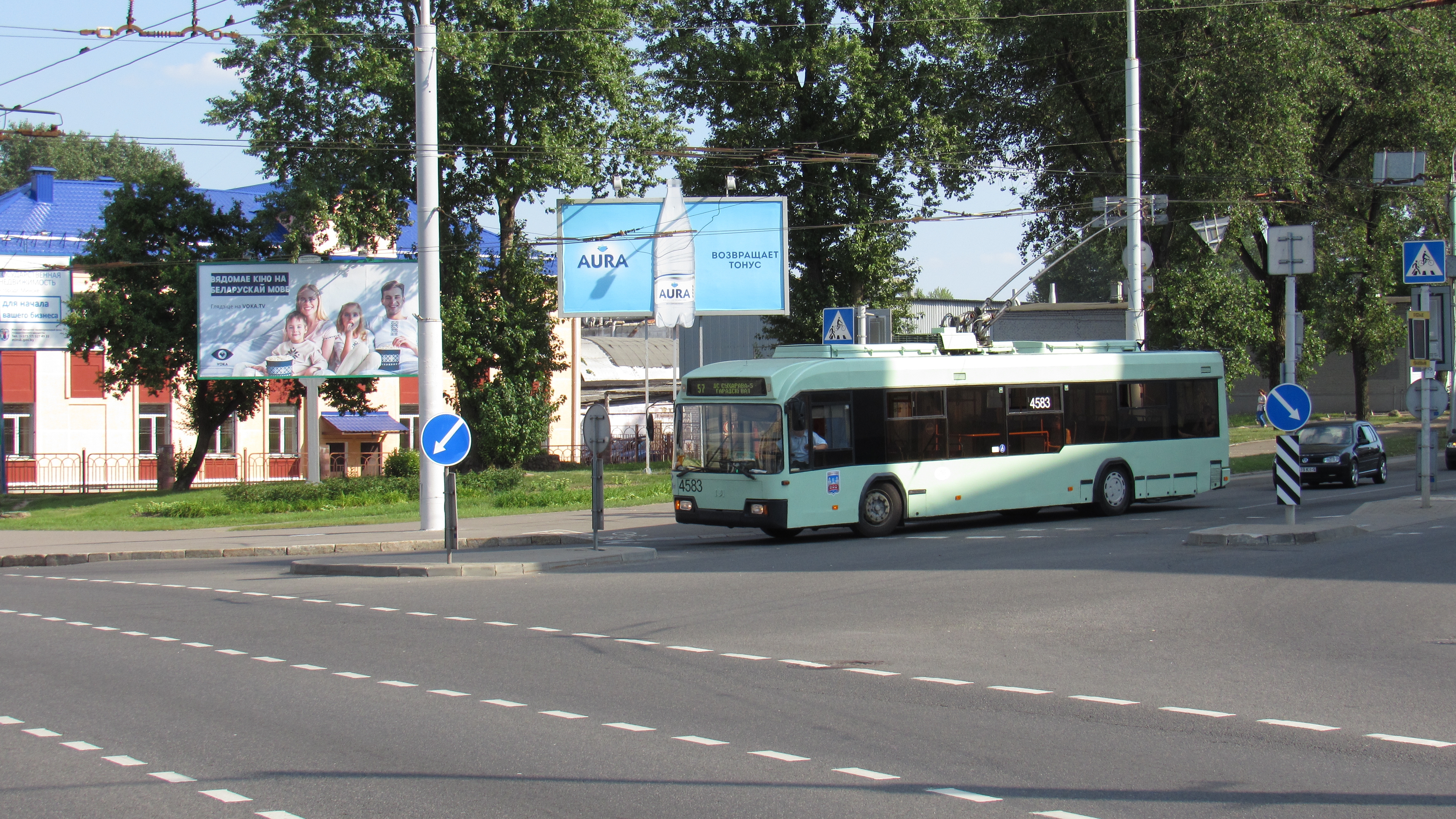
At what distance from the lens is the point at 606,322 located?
264 feet

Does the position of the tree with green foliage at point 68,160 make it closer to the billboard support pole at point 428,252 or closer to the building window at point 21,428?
the building window at point 21,428

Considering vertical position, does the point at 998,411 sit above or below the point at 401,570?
above

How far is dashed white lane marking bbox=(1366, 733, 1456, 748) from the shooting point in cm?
694

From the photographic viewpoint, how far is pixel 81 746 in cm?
710

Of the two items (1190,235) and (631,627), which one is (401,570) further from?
(1190,235)

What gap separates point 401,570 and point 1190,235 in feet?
101

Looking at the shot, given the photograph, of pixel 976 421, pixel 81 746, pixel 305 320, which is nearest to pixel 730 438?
pixel 976 421

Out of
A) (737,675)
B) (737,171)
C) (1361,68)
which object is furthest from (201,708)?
(1361,68)

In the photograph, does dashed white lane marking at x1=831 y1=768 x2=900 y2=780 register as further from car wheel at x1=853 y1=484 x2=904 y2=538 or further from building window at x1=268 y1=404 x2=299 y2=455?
building window at x1=268 y1=404 x2=299 y2=455

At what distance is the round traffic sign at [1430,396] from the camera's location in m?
24.5

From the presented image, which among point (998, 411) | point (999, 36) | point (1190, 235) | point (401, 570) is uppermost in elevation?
point (999, 36)

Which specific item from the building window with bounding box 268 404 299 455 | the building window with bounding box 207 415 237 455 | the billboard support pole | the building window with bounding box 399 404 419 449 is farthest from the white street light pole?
the building window with bounding box 207 415 237 455

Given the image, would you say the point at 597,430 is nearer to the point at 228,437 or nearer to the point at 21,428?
the point at 21,428

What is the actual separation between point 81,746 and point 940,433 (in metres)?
16.1
